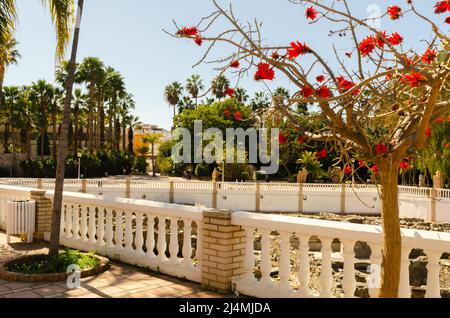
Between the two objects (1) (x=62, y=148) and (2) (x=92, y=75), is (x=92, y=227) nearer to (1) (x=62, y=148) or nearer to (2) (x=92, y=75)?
(1) (x=62, y=148)

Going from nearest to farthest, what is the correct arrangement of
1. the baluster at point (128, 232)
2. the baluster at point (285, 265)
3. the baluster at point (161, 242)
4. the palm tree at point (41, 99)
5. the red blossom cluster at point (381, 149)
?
the red blossom cluster at point (381, 149), the baluster at point (285, 265), the baluster at point (161, 242), the baluster at point (128, 232), the palm tree at point (41, 99)

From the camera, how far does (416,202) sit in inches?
1340

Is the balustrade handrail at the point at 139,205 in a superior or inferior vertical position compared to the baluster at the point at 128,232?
superior

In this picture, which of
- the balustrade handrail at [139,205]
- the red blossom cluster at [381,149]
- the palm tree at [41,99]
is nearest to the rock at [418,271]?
the balustrade handrail at [139,205]

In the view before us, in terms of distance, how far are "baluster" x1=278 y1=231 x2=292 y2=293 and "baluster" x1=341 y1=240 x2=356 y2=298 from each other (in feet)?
2.41

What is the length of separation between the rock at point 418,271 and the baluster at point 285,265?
47.5ft

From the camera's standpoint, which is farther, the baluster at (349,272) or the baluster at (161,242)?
the baluster at (161,242)

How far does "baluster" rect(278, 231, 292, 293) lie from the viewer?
510 centimetres

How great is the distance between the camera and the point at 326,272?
4.72 meters

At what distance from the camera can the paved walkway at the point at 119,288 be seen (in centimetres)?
543

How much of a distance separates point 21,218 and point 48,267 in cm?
261

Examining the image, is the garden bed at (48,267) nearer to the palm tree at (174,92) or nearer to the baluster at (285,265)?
the baluster at (285,265)

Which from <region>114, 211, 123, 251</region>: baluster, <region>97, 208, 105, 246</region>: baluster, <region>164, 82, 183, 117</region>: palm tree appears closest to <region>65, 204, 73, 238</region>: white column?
<region>97, 208, 105, 246</region>: baluster
